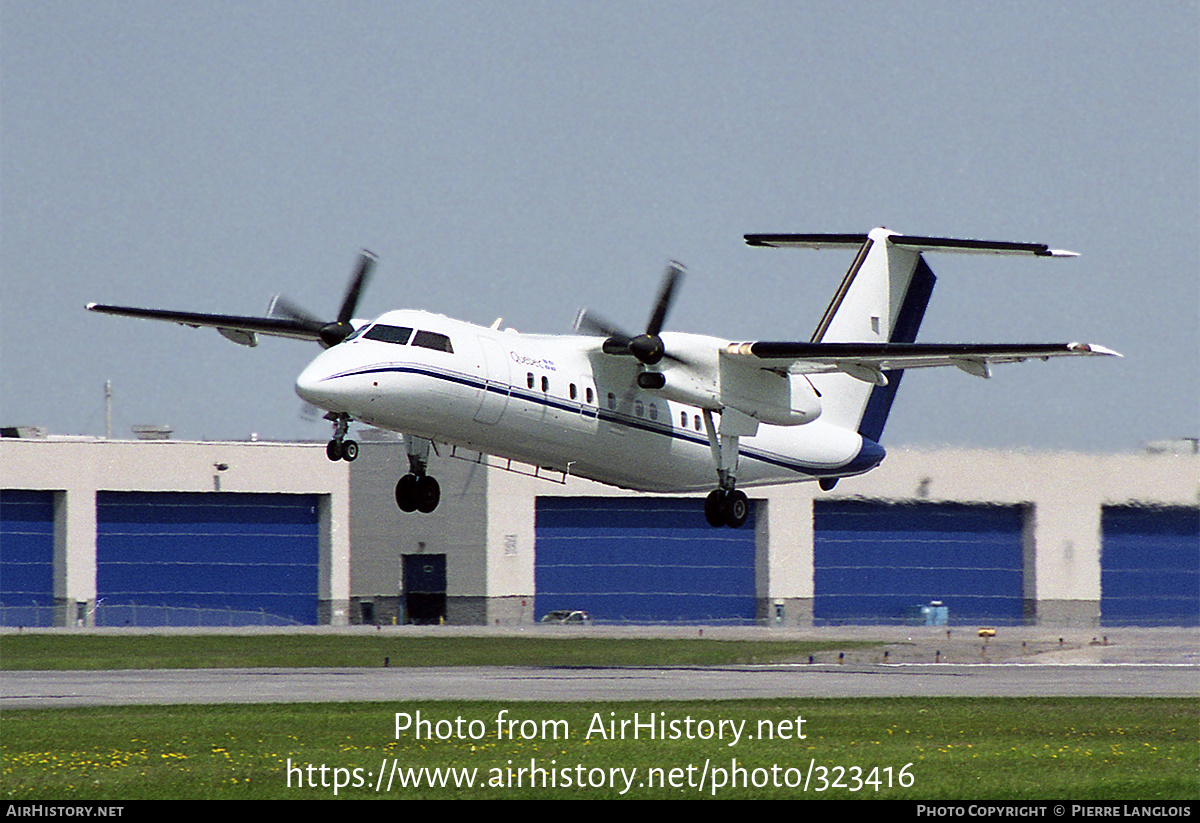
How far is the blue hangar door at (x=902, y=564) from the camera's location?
70750mm

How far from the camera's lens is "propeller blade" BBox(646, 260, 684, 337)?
33.5 meters

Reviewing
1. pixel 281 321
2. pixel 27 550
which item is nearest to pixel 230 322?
pixel 281 321

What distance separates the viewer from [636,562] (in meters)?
69.8

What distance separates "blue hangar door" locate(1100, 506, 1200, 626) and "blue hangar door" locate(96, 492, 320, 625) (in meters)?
34.9

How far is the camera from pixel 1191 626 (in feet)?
218

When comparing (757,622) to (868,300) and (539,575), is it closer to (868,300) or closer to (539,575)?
(539,575)

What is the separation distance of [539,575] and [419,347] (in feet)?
136

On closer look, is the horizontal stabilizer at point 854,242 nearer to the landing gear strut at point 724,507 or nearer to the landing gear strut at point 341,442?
the landing gear strut at point 724,507

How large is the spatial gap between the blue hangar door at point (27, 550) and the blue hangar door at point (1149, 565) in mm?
44503

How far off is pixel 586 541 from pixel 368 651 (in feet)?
79.8

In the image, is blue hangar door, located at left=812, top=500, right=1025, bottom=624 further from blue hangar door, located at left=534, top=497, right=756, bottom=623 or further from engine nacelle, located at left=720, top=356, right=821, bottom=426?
engine nacelle, located at left=720, top=356, right=821, bottom=426

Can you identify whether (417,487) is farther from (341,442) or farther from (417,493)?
(341,442)

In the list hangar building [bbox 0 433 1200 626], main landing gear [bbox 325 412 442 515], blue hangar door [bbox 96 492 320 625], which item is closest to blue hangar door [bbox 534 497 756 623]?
hangar building [bbox 0 433 1200 626]

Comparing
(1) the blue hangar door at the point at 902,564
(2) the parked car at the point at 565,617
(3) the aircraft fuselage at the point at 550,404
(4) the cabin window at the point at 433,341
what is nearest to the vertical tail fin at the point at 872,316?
(3) the aircraft fuselage at the point at 550,404
